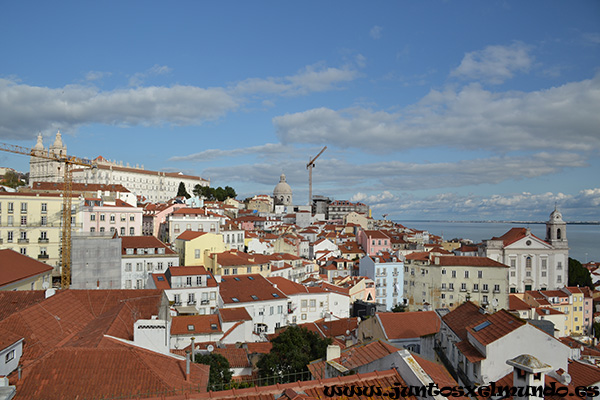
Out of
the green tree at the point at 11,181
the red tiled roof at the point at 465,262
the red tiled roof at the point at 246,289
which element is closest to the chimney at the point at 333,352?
the red tiled roof at the point at 246,289

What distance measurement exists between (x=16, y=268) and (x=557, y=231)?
60.2 metres

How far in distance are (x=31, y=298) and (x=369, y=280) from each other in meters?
32.8

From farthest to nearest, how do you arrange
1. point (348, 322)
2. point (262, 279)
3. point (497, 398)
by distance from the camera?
point (262, 279)
point (348, 322)
point (497, 398)

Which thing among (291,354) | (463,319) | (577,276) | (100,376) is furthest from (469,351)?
(577,276)

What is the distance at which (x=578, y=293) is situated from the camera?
→ 150ft

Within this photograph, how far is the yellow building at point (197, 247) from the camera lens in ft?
122

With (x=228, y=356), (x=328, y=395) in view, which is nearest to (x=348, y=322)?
(x=228, y=356)

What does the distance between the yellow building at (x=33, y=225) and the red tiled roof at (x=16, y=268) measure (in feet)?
41.8

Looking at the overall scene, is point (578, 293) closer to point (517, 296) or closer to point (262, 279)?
point (517, 296)

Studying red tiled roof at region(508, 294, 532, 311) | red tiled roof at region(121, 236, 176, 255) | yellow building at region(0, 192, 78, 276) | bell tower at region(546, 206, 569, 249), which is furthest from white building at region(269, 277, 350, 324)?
bell tower at region(546, 206, 569, 249)

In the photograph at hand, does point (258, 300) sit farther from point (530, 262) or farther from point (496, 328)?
point (530, 262)

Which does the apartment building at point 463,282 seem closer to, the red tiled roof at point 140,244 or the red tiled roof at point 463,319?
the red tiled roof at point 140,244

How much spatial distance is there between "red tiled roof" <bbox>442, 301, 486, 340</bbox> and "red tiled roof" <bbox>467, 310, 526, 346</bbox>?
0.75 metres

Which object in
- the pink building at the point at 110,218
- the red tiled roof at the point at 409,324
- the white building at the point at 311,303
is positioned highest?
the pink building at the point at 110,218
